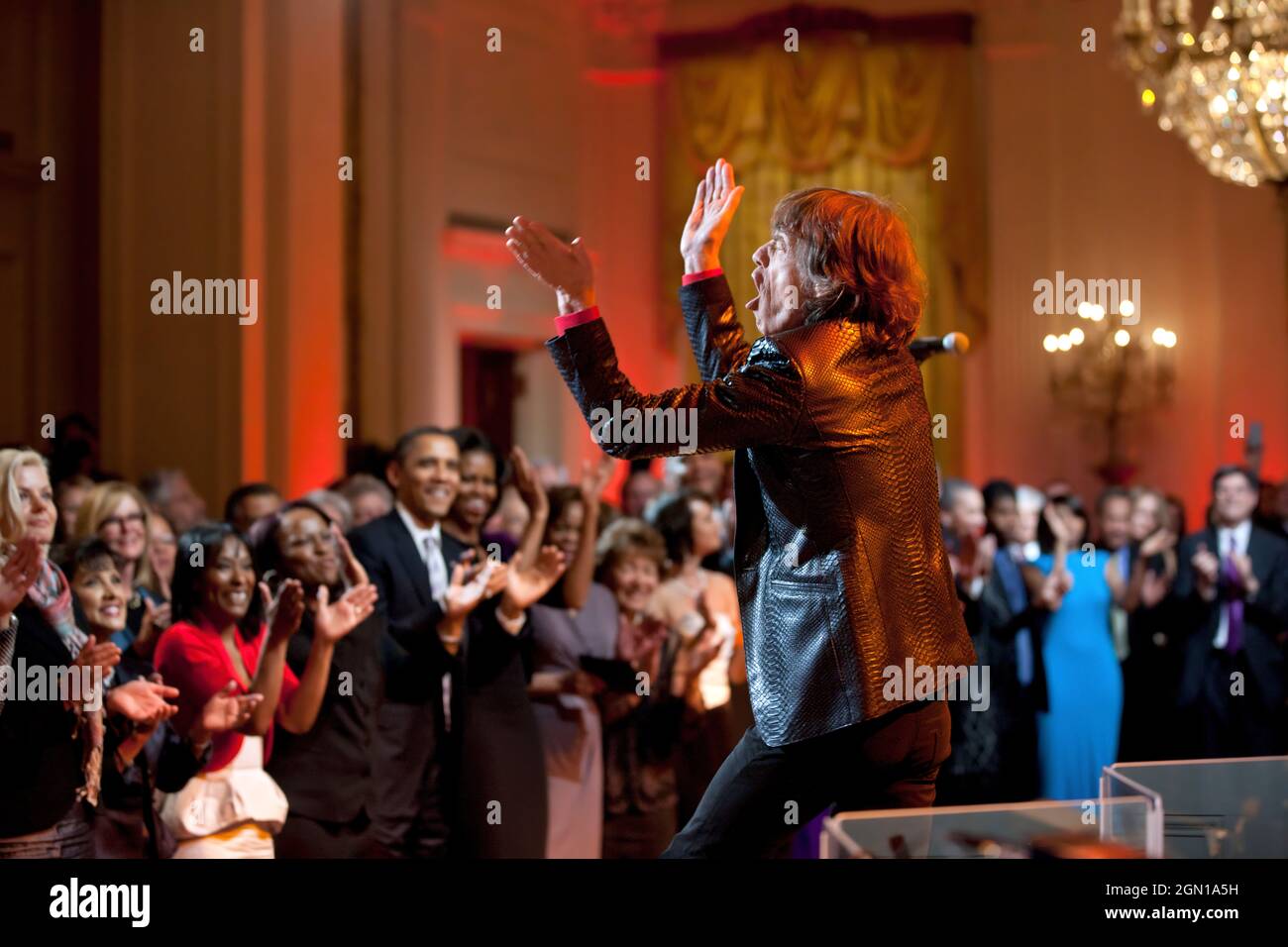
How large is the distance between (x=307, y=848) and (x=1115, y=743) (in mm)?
3712

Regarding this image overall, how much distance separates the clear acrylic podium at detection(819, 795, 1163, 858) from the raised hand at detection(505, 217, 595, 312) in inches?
35.7

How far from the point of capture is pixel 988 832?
81.8 inches

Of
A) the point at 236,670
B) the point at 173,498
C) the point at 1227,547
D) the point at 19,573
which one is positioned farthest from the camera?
the point at 1227,547

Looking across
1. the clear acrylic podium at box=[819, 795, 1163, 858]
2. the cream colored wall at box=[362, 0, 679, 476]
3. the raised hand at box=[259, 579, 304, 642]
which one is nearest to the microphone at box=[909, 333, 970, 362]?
the clear acrylic podium at box=[819, 795, 1163, 858]

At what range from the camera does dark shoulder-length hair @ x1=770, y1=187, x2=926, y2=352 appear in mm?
2510

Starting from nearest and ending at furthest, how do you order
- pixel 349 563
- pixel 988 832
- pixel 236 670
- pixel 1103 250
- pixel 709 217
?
pixel 988 832 → pixel 709 217 → pixel 236 670 → pixel 349 563 → pixel 1103 250

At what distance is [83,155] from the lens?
8148 mm

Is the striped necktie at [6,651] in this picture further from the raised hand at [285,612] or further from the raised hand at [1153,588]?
the raised hand at [1153,588]

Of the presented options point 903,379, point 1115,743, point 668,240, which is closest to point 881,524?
point 903,379

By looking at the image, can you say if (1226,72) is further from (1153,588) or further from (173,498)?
(173,498)

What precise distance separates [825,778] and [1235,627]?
4.59 m

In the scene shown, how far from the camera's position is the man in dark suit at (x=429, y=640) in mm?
4281

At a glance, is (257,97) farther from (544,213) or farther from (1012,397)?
(1012,397)

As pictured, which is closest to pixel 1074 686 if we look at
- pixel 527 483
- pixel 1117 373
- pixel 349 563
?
pixel 527 483
